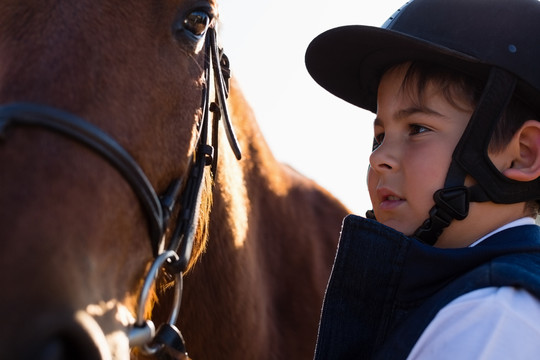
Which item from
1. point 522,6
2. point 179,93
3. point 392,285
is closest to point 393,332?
point 392,285

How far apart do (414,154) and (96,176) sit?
1123 mm

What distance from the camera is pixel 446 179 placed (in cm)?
205

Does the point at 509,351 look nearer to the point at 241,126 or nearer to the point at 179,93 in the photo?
the point at 179,93

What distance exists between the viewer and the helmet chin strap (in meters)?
2.02

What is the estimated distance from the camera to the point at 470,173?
202 centimetres

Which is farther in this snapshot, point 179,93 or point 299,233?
point 299,233

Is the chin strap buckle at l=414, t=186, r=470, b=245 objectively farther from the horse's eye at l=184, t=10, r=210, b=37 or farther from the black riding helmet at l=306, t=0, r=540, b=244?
the horse's eye at l=184, t=10, r=210, b=37

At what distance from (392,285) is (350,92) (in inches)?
54.2

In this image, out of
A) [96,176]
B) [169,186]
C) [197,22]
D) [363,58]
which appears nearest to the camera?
[96,176]

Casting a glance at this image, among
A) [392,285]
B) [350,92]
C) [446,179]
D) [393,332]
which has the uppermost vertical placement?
[350,92]

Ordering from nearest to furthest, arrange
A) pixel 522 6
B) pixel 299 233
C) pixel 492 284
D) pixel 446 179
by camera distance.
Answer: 1. pixel 492 284
2. pixel 446 179
3. pixel 522 6
4. pixel 299 233

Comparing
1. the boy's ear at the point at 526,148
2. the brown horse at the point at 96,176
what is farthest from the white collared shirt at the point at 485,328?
the brown horse at the point at 96,176

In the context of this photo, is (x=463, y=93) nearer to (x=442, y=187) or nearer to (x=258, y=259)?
(x=442, y=187)

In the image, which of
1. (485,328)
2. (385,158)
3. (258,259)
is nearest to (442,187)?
(385,158)
